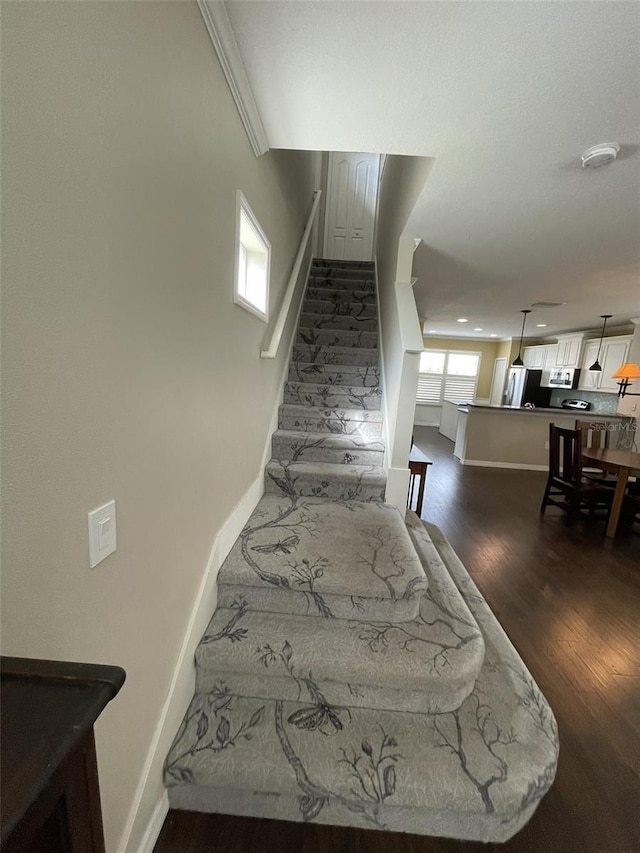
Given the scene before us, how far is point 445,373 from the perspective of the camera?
8945 mm

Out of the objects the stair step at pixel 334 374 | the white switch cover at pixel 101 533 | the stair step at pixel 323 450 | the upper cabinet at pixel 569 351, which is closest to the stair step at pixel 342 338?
the stair step at pixel 334 374

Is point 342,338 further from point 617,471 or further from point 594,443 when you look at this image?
point 594,443

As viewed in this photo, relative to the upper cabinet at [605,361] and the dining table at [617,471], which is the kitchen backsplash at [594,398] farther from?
the dining table at [617,471]

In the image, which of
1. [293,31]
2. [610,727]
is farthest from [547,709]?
[293,31]

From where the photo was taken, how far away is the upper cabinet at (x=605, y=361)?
540cm

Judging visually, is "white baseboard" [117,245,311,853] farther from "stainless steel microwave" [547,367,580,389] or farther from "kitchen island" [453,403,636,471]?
"stainless steel microwave" [547,367,580,389]

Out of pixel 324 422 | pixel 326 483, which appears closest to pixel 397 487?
pixel 326 483

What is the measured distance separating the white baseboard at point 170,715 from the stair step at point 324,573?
0.09 meters

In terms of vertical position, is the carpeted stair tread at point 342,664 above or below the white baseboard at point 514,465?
above

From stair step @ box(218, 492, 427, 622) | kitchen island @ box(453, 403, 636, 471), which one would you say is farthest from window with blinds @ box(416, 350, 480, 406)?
stair step @ box(218, 492, 427, 622)

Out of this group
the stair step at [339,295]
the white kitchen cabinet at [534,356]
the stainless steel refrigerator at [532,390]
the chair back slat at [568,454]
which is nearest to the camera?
the chair back slat at [568,454]

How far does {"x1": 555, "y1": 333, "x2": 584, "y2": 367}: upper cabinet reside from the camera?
20.8 ft

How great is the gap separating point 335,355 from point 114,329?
8.92 ft

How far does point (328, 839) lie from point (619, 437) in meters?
6.25
